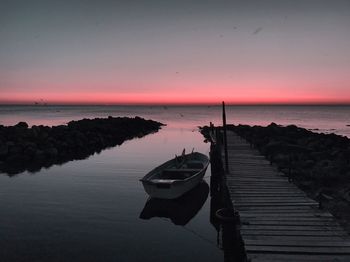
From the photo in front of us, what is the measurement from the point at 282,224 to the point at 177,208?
737 cm

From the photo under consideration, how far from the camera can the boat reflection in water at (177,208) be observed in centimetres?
1677

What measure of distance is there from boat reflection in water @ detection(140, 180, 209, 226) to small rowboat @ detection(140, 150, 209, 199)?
620 mm

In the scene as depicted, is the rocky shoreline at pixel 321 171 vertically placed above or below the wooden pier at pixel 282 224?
below

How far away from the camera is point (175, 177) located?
66.0 ft

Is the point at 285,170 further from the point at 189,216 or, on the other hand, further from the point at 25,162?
the point at 25,162

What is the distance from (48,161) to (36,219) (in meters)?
15.3

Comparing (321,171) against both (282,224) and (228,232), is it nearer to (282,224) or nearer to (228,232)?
(228,232)

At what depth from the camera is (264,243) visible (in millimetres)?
9773

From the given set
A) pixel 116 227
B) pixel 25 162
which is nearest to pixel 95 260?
pixel 116 227

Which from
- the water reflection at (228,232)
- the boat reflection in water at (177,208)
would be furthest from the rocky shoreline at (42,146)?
the water reflection at (228,232)

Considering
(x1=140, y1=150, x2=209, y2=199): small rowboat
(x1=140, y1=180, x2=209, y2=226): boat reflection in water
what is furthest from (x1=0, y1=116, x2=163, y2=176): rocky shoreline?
(x1=140, y1=180, x2=209, y2=226): boat reflection in water

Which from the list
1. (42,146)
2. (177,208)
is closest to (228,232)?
(177,208)

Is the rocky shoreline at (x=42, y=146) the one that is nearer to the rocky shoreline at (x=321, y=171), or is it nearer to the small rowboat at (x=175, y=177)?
the small rowboat at (x=175, y=177)

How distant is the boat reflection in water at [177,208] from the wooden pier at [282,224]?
2.34 meters
